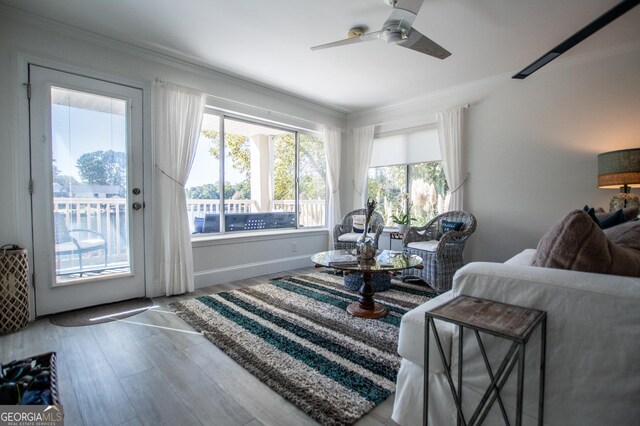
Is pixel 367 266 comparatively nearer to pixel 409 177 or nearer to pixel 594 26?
pixel 594 26

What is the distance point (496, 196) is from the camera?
12.1ft

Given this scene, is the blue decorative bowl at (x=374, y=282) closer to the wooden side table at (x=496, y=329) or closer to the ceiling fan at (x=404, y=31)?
the wooden side table at (x=496, y=329)

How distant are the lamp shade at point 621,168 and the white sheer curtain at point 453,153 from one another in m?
1.45

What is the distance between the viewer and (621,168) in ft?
8.09

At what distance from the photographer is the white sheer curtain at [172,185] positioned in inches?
123

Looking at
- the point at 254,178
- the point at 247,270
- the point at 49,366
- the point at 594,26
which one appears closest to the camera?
the point at 49,366

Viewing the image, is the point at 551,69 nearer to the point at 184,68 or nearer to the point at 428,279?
the point at 428,279

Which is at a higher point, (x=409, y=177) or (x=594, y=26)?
(x=594, y=26)

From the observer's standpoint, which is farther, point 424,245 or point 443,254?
point 424,245

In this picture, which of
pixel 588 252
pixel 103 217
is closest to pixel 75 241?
pixel 103 217

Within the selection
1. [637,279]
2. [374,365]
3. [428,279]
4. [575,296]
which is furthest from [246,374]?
[428,279]

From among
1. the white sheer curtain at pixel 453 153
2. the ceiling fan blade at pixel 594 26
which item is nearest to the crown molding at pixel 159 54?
the white sheer curtain at pixel 453 153

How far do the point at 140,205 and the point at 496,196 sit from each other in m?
4.30

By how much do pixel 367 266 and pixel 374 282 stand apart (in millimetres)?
515
